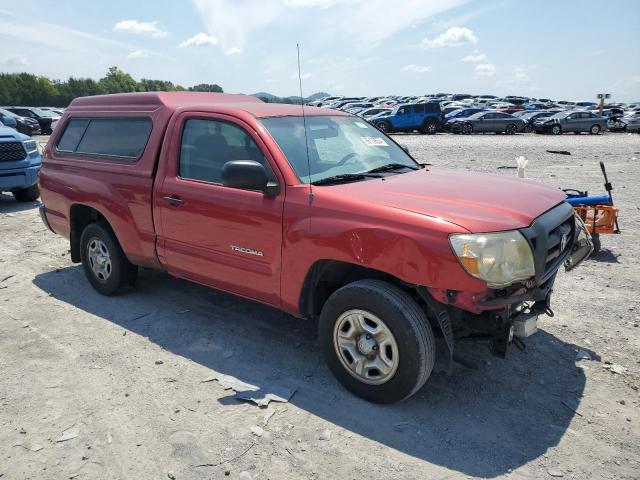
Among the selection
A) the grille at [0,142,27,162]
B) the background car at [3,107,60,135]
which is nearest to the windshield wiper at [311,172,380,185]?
the grille at [0,142,27,162]

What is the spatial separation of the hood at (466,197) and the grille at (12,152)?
325 inches

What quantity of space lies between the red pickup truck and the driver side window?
12mm

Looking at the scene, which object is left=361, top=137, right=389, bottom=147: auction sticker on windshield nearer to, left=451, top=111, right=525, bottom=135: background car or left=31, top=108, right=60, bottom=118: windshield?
left=451, top=111, right=525, bottom=135: background car

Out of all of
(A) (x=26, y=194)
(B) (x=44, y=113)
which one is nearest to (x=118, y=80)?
(B) (x=44, y=113)

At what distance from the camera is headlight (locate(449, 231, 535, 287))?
108 inches

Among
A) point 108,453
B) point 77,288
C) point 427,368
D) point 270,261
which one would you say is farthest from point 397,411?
point 77,288

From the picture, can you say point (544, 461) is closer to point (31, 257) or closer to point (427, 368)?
point (427, 368)

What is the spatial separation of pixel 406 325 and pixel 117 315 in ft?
9.53

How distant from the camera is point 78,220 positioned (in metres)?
5.21

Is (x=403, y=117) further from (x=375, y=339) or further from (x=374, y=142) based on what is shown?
(x=375, y=339)

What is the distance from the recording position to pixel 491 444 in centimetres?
287

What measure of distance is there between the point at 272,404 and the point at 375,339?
792 mm

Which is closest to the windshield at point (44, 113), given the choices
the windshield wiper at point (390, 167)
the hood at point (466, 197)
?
the windshield wiper at point (390, 167)

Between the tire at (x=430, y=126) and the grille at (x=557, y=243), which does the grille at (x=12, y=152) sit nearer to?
the grille at (x=557, y=243)
